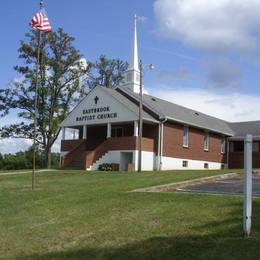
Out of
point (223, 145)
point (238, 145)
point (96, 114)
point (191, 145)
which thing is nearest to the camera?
point (96, 114)

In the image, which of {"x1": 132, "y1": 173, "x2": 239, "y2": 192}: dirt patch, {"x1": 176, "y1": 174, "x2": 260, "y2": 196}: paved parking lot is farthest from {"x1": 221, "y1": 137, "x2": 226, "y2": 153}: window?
{"x1": 176, "y1": 174, "x2": 260, "y2": 196}: paved parking lot

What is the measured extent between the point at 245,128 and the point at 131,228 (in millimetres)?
38882

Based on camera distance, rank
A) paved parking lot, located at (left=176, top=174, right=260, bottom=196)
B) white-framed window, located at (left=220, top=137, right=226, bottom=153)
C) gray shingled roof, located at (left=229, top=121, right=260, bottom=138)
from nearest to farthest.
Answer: paved parking lot, located at (left=176, top=174, right=260, bottom=196), white-framed window, located at (left=220, top=137, right=226, bottom=153), gray shingled roof, located at (left=229, top=121, right=260, bottom=138)

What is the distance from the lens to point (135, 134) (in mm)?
35469

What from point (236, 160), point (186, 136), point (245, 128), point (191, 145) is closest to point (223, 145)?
point (236, 160)

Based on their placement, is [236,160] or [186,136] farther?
[236,160]

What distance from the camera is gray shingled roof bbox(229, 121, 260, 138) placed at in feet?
152

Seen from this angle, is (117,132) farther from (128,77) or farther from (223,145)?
(223,145)

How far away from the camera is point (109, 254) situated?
9.31m

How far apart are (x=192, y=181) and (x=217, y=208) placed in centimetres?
863

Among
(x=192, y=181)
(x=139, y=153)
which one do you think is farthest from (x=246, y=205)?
(x=139, y=153)

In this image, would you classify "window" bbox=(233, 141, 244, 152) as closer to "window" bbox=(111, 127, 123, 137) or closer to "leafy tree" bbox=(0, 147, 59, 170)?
"window" bbox=(111, 127, 123, 137)

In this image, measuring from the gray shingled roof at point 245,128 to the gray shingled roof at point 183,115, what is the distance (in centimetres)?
73

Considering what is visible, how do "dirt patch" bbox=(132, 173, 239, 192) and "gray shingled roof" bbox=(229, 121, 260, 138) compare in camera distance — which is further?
"gray shingled roof" bbox=(229, 121, 260, 138)
